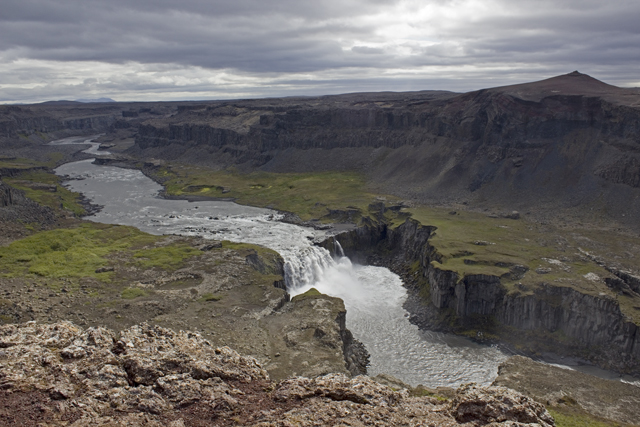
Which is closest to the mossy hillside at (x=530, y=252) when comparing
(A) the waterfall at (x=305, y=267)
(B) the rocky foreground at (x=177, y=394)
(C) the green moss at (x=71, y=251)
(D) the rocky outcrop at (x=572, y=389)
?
(D) the rocky outcrop at (x=572, y=389)

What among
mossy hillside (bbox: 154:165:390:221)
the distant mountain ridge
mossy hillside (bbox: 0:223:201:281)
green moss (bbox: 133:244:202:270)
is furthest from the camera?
mossy hillside (bbox: 154:165:390:221)

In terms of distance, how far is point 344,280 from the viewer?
69.1 m

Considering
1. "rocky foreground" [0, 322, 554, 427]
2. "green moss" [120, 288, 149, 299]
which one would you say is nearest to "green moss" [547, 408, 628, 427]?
"rocky foreground" [0, 322, 554, 427]

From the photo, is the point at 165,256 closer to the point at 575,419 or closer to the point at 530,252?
the point at 530,252

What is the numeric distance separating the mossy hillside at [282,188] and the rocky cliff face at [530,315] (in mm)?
36744

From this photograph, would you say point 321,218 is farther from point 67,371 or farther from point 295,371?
point 67,371

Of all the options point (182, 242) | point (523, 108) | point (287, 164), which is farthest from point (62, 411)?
point (287, 164)

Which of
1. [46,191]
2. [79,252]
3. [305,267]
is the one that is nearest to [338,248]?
[305,267]

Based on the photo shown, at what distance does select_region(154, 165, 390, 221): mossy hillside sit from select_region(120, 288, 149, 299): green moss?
154 ft

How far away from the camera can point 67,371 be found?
19.0 metres

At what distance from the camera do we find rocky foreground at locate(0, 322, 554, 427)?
17344 mm

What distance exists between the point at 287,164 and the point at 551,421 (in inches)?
5162

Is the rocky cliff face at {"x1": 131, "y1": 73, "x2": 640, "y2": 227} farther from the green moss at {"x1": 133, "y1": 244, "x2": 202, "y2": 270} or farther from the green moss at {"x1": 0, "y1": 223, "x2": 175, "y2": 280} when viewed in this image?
the green moss at {"x1": 0, "y1": 223, "x2": 175, "y2": 280}

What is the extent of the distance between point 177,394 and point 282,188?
347 ft
